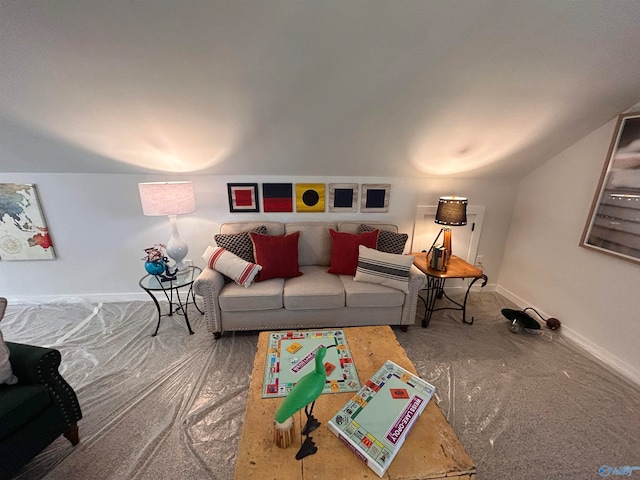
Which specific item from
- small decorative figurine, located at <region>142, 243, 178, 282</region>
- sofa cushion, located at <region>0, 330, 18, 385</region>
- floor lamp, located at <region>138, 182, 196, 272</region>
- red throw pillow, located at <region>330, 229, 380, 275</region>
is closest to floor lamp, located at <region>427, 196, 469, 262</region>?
red throw pillow, located at <region>330, 229, 380, 275</region>

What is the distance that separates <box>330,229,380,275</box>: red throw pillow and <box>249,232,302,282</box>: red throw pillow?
38cm

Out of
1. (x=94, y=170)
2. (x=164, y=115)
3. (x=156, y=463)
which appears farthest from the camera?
(x=94, y=170)

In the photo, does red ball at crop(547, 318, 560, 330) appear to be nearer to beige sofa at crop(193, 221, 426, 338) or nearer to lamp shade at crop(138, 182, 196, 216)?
beige sofa at crop(193, 221, 426, 338)

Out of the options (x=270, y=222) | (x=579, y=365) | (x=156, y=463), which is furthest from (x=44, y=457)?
(x=579, y=365)

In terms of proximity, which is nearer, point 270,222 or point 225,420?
point 225,420

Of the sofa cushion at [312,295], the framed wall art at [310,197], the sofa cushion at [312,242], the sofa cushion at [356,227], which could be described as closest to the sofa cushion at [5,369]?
the sofa cushion at [312,295]

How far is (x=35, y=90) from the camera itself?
64.2 inches

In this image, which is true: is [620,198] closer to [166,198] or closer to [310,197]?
[310,197]

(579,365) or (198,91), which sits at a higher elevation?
(198,91)

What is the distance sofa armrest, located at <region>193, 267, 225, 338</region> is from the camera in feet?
6.65

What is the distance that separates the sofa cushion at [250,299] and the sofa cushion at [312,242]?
0.59 m

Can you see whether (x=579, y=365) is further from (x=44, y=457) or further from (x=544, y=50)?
(x=44, y=457)

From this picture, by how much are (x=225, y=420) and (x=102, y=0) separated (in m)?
2.25

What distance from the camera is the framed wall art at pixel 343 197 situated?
2693 mm
